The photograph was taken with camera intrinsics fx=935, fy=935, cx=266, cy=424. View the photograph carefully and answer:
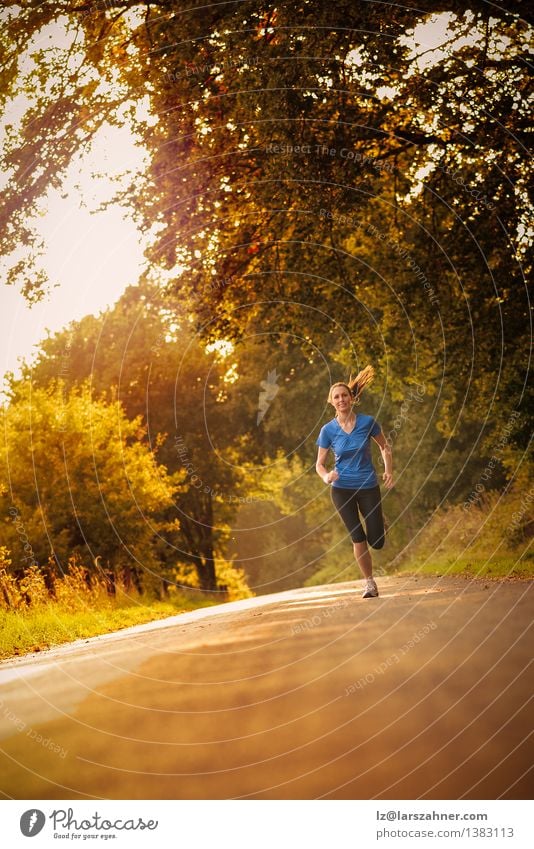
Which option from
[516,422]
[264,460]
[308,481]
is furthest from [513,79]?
[308,481]

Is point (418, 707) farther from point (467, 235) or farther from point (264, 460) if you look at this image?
point (264, 460)

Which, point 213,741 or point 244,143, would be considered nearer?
point 213,741

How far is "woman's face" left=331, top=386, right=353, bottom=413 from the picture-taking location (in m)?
10.4

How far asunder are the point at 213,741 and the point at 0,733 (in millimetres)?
1439
